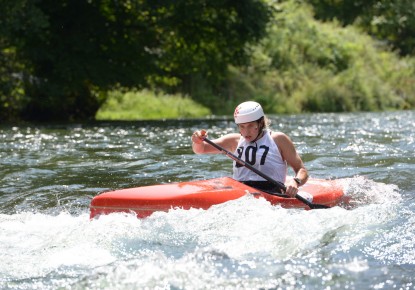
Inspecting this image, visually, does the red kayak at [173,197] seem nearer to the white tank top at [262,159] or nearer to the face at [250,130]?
Answer: the white tank top at [262,159]

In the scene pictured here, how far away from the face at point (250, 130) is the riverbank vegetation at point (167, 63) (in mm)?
11528

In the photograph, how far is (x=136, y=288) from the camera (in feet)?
14.6

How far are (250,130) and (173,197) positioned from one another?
117 cm

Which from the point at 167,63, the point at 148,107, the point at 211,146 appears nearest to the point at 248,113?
the point at 211,146

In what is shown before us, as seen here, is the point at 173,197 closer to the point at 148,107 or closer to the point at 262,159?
the point at 262,159

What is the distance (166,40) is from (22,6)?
5.22 meters

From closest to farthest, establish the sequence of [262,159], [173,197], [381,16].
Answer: [173,197] → [262,159] → [381,16]

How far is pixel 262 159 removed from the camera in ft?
23.4

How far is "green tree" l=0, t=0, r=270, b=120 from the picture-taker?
19.4 meters

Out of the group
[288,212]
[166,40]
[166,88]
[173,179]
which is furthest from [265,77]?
[288,212]

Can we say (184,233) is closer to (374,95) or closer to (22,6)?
(22,6)

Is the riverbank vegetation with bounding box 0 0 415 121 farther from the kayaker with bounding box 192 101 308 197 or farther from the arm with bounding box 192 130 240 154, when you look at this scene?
the kayaker with bounding box 192 101 308 197

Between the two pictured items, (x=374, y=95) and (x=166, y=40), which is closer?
(x=166, y=40)

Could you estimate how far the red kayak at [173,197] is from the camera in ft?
20.3
